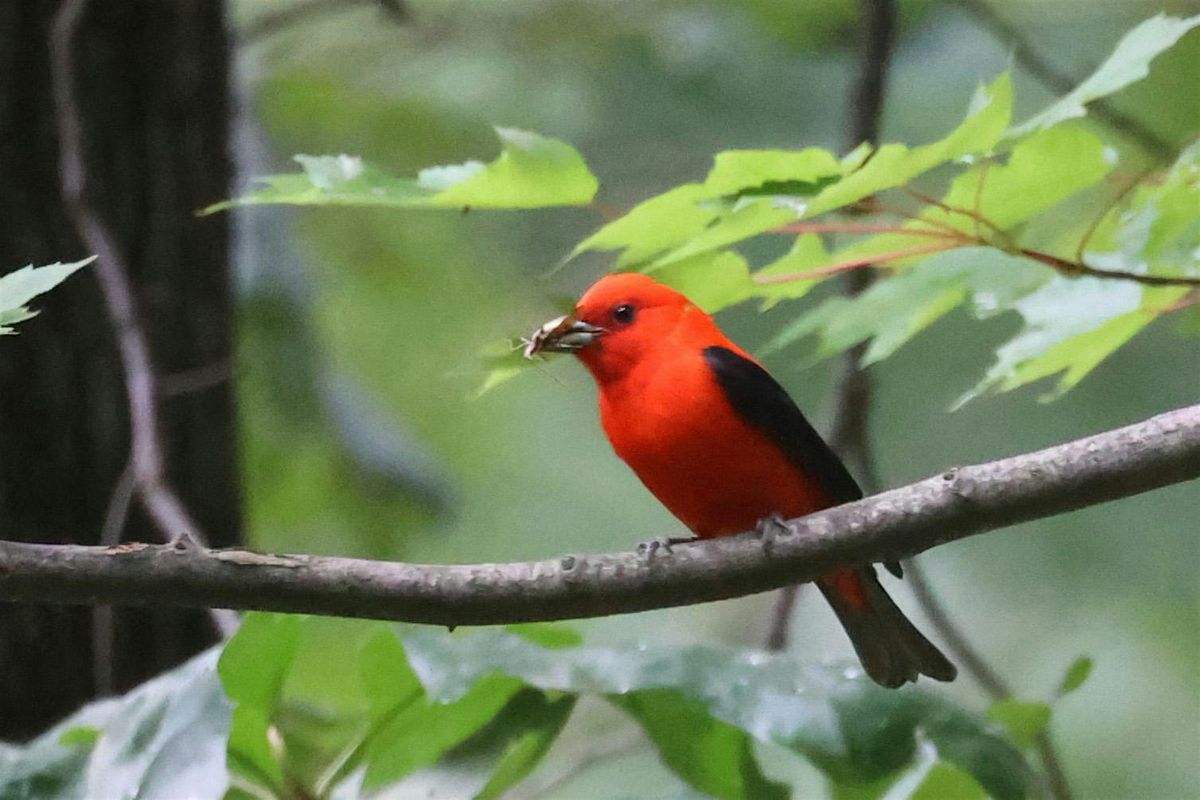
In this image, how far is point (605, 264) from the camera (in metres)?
4.38

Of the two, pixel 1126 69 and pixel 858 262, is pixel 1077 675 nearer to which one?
pixel 858 262

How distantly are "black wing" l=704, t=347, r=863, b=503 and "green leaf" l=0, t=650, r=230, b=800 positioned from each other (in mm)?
935

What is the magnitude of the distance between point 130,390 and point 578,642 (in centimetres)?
94

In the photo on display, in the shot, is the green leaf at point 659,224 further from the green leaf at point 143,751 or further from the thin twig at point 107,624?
the thin twig at point 107,624

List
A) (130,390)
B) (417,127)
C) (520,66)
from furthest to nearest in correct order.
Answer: (520,66), (417,127), (130,390)

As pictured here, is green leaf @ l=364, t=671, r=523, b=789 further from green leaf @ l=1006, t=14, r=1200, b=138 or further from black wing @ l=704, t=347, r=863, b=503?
green leaf @ l=1006, t=14, r=1200, b=138

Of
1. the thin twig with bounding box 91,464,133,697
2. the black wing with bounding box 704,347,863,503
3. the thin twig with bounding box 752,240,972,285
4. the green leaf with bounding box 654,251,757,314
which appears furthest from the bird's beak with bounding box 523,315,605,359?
the thin twig with bounding box 91,464,133,697

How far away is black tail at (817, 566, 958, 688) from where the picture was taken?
2.36 meters

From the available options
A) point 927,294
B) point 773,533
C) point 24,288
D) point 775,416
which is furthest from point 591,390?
point 24,288

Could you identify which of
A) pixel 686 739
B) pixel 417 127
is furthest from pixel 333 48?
pixel 686 739

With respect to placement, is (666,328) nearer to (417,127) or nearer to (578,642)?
(578,642)

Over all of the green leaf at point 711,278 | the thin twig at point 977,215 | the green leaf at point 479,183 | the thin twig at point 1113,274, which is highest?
the green leaf at point 479,183

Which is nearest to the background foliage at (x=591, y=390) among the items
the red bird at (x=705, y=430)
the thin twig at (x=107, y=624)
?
the red bird at (x=705, y=430)

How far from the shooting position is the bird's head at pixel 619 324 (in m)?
2.36
